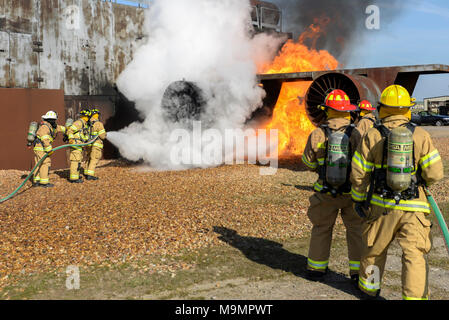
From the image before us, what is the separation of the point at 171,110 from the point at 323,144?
28.0 ft

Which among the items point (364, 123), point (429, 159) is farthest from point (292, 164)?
point (429, 159)

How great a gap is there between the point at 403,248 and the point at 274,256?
7.30 ft

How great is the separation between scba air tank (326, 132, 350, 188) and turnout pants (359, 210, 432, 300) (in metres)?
0.63

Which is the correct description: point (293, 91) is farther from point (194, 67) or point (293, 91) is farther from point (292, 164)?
point (194, 67)

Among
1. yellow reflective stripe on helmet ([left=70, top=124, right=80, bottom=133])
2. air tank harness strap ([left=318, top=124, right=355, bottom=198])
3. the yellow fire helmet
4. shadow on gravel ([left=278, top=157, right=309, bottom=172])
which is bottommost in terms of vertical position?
shadow on gravel ([left=278, top=157, right=309, bottom=172])

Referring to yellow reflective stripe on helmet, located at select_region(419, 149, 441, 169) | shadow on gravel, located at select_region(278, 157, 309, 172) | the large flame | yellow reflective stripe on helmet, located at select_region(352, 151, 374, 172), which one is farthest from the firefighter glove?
the large flame

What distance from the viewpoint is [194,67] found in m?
13.0

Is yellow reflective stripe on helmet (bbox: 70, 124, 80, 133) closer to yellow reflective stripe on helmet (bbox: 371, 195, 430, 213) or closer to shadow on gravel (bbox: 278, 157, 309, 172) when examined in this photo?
shadow on gravel (bbox: 278, 157, 309, 172)

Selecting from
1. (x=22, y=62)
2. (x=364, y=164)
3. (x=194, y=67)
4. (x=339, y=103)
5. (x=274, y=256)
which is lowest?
(x=274, y=256)

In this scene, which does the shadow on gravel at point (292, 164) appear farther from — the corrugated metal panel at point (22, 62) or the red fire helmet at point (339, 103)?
the corrugated metal panel at point (22, 62)

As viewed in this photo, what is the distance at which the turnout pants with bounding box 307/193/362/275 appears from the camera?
4.90 m

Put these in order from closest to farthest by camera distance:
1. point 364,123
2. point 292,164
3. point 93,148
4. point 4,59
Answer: point 364,123
point 93,148
point 4,59
point 292,164
